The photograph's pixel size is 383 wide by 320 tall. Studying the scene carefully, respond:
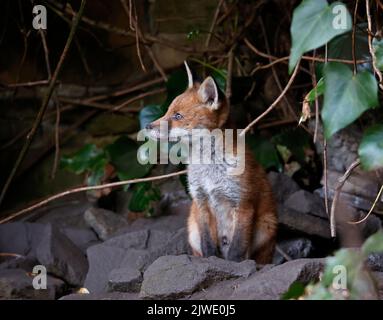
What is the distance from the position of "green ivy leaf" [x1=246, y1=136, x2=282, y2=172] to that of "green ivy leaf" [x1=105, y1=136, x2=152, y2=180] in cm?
113

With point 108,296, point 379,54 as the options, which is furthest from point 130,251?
point 379,54

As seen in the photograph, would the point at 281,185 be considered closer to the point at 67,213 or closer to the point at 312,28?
the point at 67,213

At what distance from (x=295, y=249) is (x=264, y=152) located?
129 centimetres

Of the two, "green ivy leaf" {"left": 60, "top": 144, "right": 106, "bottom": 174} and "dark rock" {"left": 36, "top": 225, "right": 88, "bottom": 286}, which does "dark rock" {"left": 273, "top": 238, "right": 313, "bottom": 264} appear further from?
"green ivy leaf" {"left": 60, "top": 144, "right": 106, "bottom": 174}

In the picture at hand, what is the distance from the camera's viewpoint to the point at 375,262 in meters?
4.59

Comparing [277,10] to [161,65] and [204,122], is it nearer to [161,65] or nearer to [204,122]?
[161,65]

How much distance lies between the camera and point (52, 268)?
5789 mm

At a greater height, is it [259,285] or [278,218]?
[278,218]

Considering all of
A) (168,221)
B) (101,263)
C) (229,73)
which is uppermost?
(229,73)

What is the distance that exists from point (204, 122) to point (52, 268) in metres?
1.90

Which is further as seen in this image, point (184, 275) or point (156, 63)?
point (156, 63)
